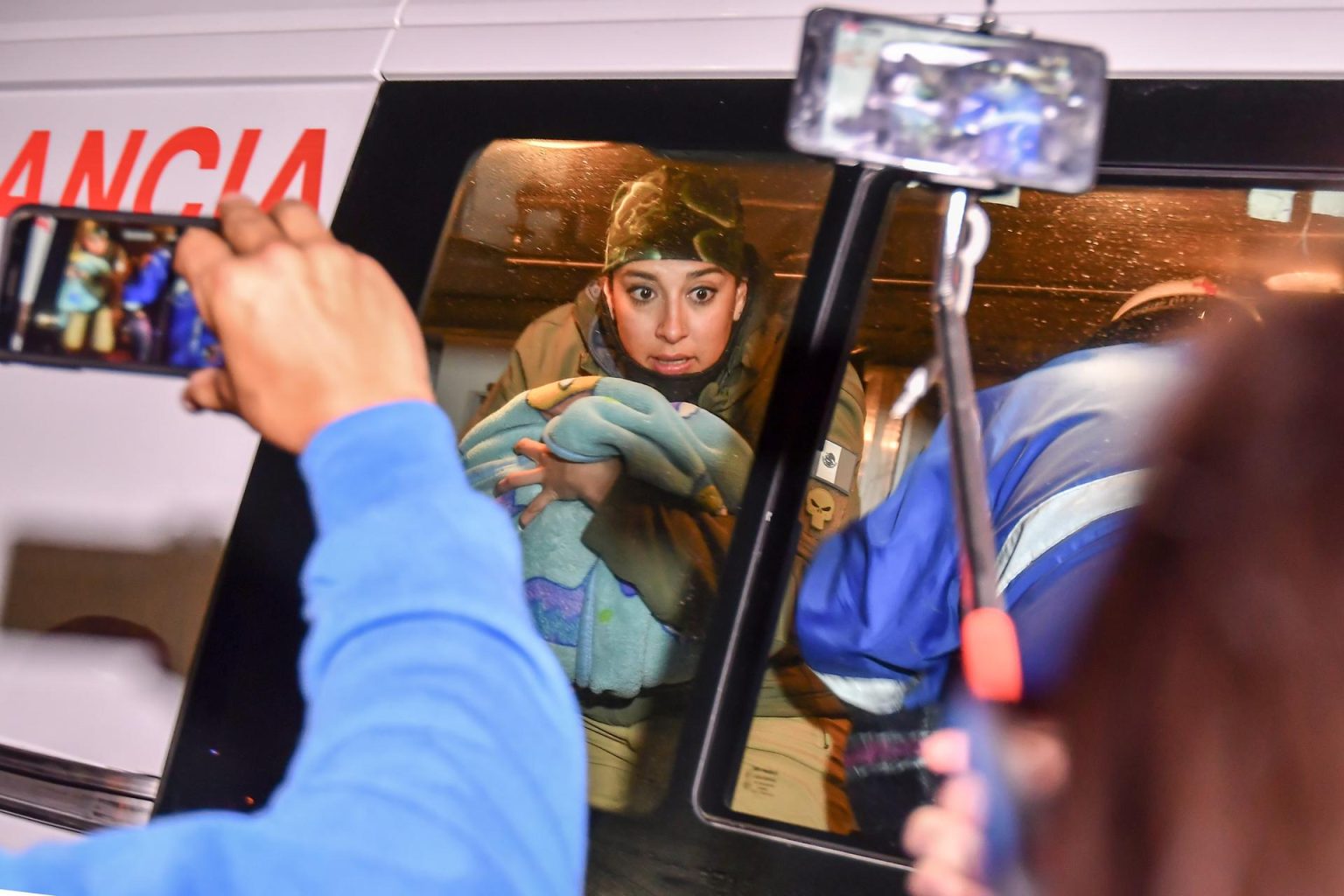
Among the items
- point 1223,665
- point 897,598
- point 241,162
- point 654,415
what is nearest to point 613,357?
point 654,415

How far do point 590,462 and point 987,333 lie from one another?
0.66 metres

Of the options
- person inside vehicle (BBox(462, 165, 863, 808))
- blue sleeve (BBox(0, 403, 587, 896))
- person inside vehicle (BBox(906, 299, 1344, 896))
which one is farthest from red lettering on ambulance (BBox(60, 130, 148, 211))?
person inside vehicle (BBox(906, 299, 1344, 896))

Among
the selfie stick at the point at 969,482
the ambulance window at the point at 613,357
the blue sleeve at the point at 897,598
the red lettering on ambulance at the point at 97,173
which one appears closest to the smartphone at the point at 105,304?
the ambulance window at the point at 613,357

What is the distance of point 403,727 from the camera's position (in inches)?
28.6

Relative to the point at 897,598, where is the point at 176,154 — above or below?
above

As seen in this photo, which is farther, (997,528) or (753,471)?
(997,528)

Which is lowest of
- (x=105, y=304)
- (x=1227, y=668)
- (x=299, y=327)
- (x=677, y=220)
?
(x=1227, y=668)

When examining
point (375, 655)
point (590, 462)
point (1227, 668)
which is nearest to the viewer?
point (1227, 668)

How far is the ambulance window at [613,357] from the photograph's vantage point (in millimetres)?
1609

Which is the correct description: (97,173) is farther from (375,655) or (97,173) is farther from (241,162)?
(375,655)

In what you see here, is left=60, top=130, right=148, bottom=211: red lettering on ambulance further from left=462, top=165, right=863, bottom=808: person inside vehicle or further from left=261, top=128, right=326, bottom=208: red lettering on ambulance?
left=462, top=165, right=863, bottom=808: person inside vehicle

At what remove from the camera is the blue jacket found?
155 cm

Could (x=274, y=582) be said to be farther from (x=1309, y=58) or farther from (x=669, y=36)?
(x=1309, y=58)

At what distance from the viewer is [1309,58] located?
53.8 inches
